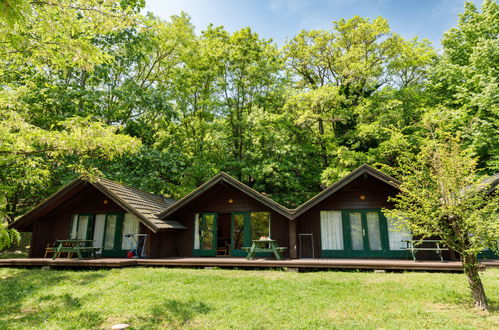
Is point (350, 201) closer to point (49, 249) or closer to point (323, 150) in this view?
point (323, 150)

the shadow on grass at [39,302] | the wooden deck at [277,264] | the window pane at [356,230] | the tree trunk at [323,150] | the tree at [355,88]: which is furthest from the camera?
the tree trunk at [323,150]

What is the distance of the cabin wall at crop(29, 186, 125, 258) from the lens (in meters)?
13.9

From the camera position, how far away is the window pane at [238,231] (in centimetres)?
1388

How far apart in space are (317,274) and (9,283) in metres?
10.1

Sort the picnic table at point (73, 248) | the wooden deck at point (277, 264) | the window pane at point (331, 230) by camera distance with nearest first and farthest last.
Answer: the wooden deck at point (277, 264), the picnic table at point (73, 248), the window pane at point (331, 230)

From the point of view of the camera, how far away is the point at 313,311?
6133 mm

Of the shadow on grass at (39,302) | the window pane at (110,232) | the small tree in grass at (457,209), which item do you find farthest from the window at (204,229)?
the small tree in grass at (457,209)

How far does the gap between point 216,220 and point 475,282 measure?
10459 mm

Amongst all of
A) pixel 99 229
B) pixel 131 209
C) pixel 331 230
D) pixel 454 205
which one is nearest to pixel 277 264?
pixel 331 230

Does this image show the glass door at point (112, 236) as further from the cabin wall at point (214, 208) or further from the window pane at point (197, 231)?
the window pane at point (197, 231)

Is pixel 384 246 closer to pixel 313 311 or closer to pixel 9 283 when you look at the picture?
pixel 313 311

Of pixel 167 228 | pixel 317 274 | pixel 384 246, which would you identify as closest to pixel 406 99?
pixel 384 246

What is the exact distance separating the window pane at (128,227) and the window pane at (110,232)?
558mm

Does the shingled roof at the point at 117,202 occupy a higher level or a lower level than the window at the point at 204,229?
higher
